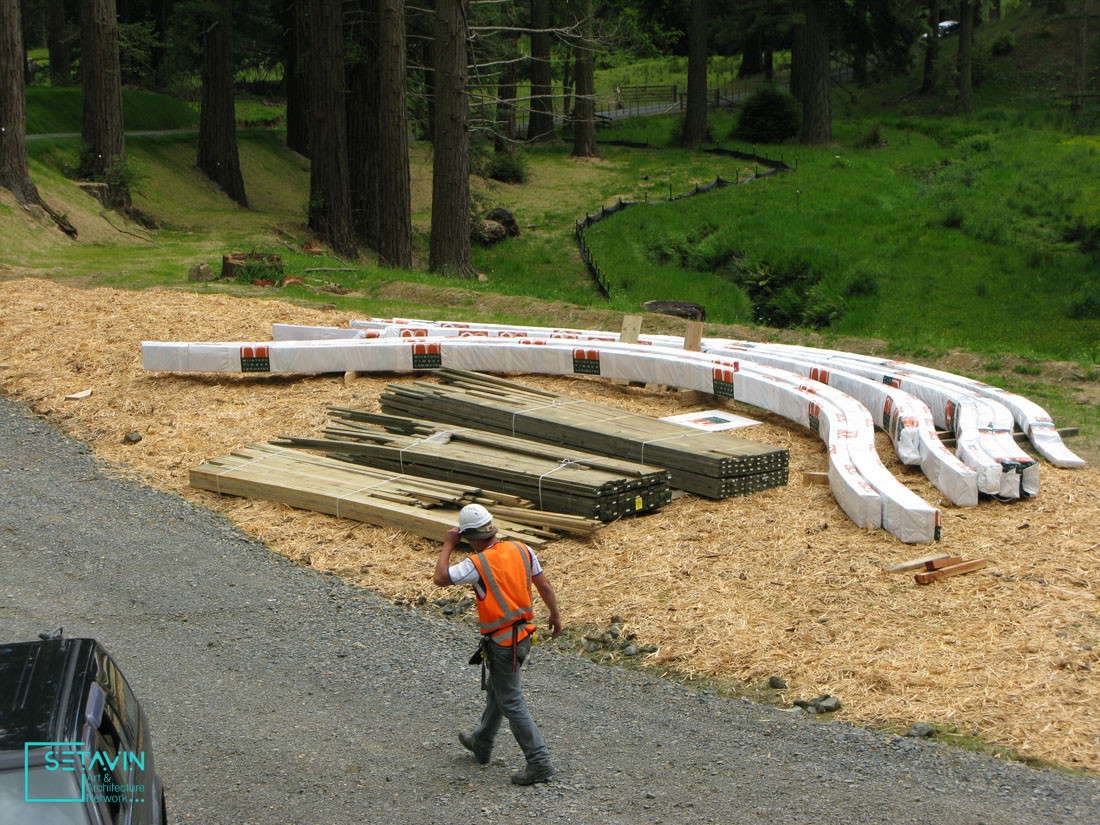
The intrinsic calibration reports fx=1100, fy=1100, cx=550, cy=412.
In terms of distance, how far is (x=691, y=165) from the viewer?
1766 inches

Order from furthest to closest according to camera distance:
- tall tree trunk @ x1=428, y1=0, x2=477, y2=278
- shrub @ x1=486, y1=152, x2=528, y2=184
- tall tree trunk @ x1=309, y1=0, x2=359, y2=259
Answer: shrub @ x1=486, y1=152, x2=528, y2=184, tall tree trunk @ x1=309, y1=0, x2=359, y2=259, tall tree trunk @ x1=428, y1=0, x2=477, y2=278

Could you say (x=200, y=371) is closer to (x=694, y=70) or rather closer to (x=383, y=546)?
(x=383, y=546)

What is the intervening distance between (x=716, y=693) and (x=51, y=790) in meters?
4.48

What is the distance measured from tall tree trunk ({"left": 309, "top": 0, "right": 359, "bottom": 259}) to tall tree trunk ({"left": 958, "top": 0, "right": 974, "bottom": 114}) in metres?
33.8

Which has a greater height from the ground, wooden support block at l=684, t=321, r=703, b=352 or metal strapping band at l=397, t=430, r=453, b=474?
wooden support block at l=684, t=321, r=703, b=352

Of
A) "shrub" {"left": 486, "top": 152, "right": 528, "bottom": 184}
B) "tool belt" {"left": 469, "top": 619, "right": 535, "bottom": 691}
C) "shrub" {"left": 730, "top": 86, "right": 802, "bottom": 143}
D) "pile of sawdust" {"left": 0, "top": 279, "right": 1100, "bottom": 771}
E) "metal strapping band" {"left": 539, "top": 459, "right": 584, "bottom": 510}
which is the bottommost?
"pile of sawdust" {"left": 0, "top": 279, "right": 1100, "bottom": 771}

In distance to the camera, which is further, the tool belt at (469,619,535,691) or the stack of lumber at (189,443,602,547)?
the stack of lumber at (189,443,602,547)

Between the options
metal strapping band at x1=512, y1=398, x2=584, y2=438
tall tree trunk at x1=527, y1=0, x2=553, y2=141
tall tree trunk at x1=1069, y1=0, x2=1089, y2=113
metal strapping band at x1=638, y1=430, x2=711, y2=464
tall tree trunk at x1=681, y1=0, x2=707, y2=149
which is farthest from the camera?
tall tree trunk at x1=1069, y1=0, x2=1089, y2=113

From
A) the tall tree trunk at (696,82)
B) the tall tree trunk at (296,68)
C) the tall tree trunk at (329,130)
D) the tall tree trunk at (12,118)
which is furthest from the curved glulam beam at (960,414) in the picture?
the tall tree trunk at (696,82)

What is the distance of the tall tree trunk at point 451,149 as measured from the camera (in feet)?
79.7

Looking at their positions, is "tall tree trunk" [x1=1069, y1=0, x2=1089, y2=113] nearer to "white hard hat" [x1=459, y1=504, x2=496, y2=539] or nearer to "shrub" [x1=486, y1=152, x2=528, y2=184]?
"shrub" [x1=486, y1=152, x2=528, y2=184]

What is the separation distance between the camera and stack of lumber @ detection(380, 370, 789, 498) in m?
10.8

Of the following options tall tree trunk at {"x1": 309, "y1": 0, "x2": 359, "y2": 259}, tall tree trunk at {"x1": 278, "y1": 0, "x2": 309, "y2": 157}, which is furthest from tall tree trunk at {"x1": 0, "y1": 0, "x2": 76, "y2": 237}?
tall tree trunk at {"x1": 278, "y1": 0, "x2": 309, "y2": 157}

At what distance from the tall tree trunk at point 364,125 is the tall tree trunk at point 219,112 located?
5.26m
